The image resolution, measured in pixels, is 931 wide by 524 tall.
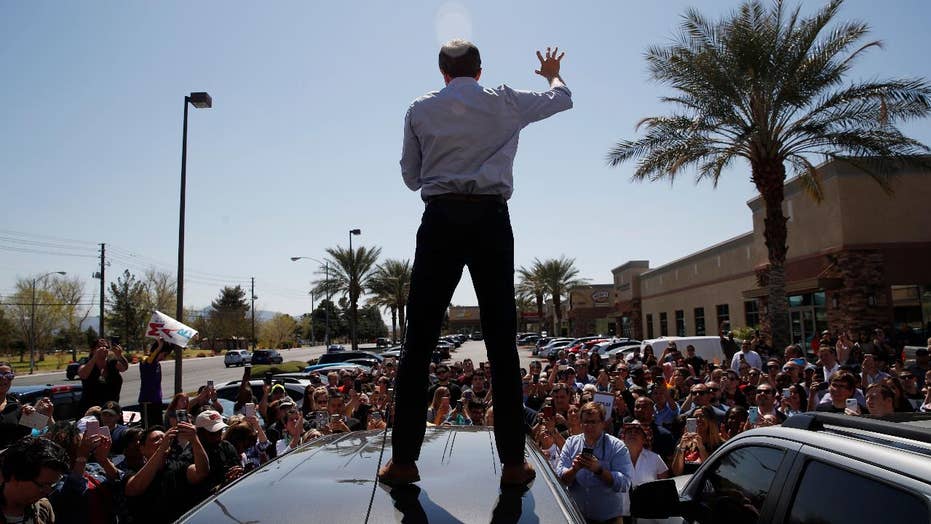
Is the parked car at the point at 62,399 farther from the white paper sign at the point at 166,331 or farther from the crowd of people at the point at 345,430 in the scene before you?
the crowd of people at the point at 345,430

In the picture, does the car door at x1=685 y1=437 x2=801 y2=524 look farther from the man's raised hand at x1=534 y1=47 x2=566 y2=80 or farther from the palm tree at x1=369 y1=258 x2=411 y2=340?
the palm tree at x1=369 y1=258 x2=411 y2=340

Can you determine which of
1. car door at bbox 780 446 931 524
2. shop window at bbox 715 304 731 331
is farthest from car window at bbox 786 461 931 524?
shop window at bbox 715 304 731 331

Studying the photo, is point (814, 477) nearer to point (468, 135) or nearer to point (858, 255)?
point (468, 135)

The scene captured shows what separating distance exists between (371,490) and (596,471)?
2.09 meters

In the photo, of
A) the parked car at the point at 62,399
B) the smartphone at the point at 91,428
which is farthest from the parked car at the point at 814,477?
the parked car at the point at 62,399

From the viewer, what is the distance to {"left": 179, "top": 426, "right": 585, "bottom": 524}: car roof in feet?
5.74

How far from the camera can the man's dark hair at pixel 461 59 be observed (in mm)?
2857

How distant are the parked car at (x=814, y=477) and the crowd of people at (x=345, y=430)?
59 centimetres

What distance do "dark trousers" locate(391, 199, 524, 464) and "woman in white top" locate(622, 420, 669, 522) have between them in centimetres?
351

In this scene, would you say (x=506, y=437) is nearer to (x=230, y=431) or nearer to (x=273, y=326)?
(x=230, y=431)

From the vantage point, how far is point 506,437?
2316mm

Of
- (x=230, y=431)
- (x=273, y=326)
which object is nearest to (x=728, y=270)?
(x=230, y=431)

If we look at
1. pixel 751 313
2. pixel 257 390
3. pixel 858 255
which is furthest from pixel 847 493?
pixel 751 313

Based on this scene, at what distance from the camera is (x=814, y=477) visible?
8.11 feet
